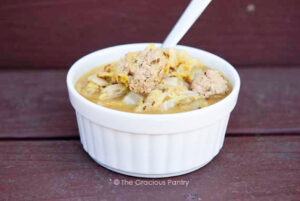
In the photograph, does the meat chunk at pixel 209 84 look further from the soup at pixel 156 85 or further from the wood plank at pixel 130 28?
the wood plank at pixel 130 28

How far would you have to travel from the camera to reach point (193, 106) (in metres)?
0.80

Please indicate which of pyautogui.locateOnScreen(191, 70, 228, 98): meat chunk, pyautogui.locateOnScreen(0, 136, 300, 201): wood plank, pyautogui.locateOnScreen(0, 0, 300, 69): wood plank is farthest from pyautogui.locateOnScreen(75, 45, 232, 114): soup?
pyautogui.locateOnScreen(0, 0, 300, 69): wood plank

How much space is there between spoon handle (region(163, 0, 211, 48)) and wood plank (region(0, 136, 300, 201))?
0.25 meters

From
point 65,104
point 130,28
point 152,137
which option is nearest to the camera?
point 152,137

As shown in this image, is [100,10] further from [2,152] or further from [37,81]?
[2,152]

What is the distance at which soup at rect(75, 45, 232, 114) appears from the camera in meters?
0.79

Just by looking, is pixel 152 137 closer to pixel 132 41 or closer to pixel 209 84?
pixel 209 84

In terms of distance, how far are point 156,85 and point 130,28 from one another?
0.48 meters

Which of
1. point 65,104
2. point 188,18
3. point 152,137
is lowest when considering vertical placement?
point 65,104

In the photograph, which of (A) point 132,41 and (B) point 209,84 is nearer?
(B) point 209,84

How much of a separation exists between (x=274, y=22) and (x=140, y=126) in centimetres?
74

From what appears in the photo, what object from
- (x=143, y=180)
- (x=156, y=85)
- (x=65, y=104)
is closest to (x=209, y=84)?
(x=156, y=85)

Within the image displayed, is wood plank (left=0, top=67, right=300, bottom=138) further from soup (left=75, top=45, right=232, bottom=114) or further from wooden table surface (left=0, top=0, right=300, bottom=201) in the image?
soup (left=75, top=45, right=232, bottom=114)

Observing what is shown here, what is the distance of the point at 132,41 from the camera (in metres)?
1.28
